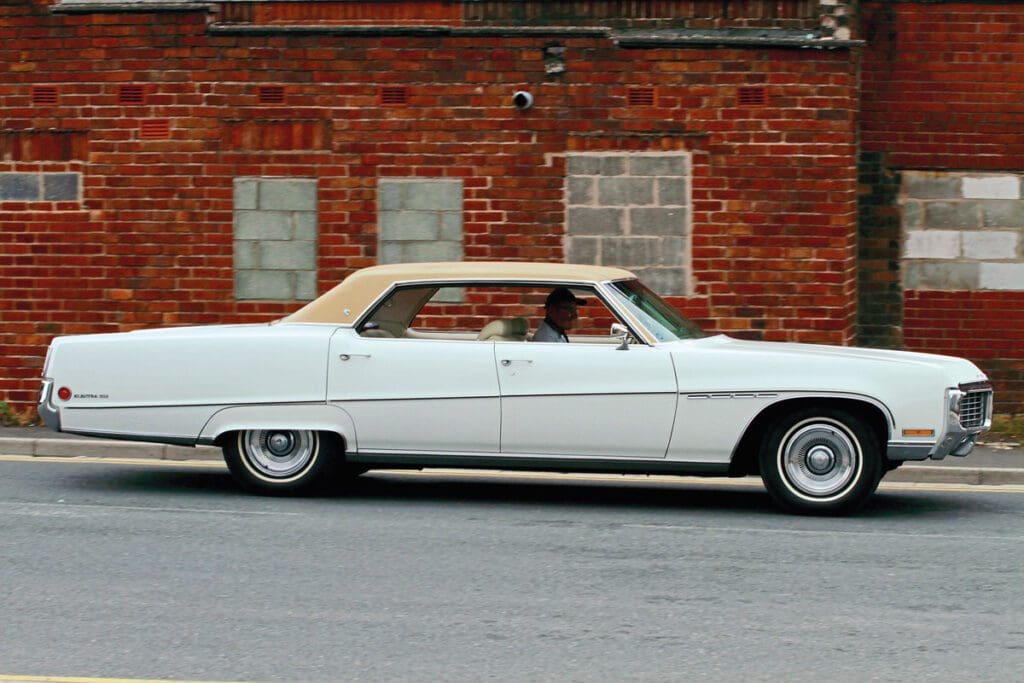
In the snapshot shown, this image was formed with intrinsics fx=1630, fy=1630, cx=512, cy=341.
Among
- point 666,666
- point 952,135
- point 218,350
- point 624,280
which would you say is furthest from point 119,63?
point 666,666

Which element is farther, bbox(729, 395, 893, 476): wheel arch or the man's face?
the man's face

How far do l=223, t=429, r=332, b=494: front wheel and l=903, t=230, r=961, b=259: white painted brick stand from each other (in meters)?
7.01

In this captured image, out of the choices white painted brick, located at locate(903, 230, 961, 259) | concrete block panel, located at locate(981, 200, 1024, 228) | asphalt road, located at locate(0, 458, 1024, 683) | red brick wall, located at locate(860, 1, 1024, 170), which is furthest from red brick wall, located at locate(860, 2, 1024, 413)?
asphalt road, located at locate(0, 458, 1024, 683)

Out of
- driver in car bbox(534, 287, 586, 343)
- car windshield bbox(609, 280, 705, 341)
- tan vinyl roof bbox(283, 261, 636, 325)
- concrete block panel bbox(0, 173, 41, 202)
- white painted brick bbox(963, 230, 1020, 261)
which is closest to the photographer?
car windshield bbox(609, 280, 705, 341)

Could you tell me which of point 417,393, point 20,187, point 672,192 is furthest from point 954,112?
point 20,187

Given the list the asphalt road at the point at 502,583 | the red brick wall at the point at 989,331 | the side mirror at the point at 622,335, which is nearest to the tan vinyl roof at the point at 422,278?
the side mirror at the point at 622,335

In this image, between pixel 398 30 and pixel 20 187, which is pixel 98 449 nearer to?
pixel 20 187

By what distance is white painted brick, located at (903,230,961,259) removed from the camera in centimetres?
1468

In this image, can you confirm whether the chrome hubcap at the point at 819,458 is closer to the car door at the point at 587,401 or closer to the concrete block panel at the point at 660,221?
the car door at the point at 587,401

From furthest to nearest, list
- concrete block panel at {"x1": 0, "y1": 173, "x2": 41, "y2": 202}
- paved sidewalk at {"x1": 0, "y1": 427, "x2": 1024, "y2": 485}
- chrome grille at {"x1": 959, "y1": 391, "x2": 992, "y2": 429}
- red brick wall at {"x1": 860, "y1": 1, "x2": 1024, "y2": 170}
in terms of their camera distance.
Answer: red brick wall at {"x1": 860, "y1": 1, "x2": 1024, "y2": 170} → concrete block panel at {"x1": 0, "y1": 173, "x2": 41, "y2": 202} → paved sidewalk at {"x1": 0, "y1": 427, "x2": 1024, "y2": 485} → chrome grille at {"x1": 959, "y1": 391, "x2": 992, "y2": 429}

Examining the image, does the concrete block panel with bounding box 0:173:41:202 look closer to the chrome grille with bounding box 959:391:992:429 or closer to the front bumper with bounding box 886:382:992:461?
the front bumper with bounding box 886:382:992:461

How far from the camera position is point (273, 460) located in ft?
32.7

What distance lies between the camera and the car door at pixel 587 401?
9359 millimetres

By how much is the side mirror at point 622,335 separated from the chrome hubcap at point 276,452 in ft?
6.56
